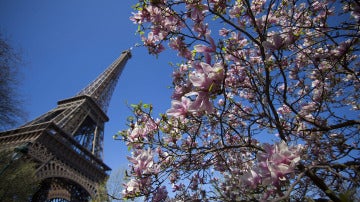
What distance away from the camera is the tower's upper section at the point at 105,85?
24014 mm

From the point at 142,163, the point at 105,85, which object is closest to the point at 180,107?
the point at 142,163

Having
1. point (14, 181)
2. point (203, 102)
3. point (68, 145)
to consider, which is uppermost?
point (68, 145)

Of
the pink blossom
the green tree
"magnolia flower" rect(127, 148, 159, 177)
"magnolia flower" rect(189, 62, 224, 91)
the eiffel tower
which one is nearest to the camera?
"magnolia flower" rect(189, 62, 224, 91)

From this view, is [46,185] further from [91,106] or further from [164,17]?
[164,17]

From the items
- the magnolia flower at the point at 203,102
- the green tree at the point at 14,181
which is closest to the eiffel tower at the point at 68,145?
the green tree at the point at 14,181

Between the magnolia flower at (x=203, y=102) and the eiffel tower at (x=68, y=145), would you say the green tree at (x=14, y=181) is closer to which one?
the eiffel tower at (x=68, y=145)

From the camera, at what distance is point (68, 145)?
17109mm

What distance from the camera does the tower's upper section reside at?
24.0 m

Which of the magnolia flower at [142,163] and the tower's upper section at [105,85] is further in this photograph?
the tower's upper section at [105,85]

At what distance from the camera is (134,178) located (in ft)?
6.71

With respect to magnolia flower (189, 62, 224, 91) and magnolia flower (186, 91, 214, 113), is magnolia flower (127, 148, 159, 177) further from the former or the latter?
magnolia flower (189, 62, 224, 91)

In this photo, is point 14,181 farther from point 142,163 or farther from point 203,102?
point 203,102

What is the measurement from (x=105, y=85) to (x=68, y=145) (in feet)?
34.3

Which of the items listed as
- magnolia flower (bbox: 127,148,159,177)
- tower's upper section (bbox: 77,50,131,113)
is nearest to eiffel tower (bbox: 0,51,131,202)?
tower's upper section (bbox: 77,50,131,113)
